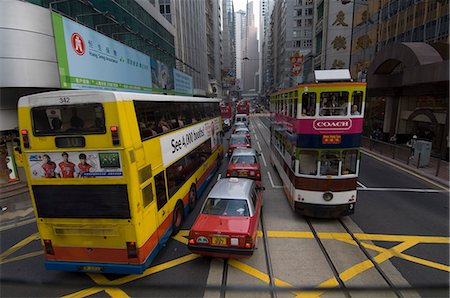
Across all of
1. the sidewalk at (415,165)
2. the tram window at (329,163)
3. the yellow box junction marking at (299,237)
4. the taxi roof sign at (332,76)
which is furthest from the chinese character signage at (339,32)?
the yellow box junction marking at (299,237)

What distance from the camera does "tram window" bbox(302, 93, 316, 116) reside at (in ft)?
25.0

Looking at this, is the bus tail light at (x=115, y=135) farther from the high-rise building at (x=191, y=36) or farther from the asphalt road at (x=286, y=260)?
the high-rise building at (x=191, y=36)

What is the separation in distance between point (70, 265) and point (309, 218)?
7.20 meters

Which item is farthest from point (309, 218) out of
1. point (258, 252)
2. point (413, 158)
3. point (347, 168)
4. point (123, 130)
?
point (413, 158)

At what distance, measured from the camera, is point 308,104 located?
7762mm

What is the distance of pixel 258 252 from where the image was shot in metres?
6.92

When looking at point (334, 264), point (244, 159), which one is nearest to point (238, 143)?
point (244, 159)

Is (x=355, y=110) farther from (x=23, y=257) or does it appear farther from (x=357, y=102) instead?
(x=23, y=257)

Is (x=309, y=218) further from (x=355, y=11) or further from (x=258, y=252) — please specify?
(x=355, y=11)

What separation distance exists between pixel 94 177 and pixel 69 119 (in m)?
1.23

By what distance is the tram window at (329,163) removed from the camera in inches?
309

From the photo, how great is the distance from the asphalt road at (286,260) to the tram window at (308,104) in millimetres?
3711

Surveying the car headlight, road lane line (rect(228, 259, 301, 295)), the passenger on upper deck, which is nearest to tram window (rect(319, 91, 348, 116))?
the passenger on upper deck

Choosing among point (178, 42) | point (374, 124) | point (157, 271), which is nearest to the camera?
point (157, 271)
